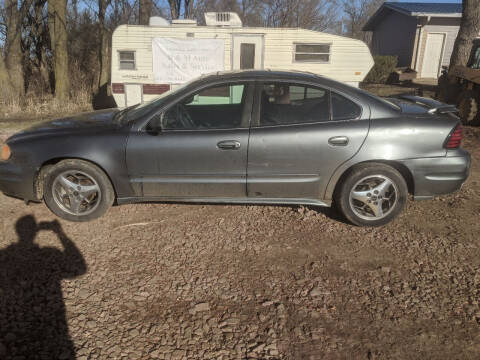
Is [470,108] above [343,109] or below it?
below

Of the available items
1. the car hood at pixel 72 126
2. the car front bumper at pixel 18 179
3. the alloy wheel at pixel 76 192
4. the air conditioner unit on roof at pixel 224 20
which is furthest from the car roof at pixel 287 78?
the air conditioner unit on roof at pixel 224 20

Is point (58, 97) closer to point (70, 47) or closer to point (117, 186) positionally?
point (70, 47)

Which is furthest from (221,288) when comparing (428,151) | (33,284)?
(428,151)

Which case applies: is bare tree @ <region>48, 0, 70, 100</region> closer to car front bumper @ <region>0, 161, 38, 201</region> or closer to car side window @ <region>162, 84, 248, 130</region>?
car front bumper @ <region>0, 161, 38, 201</region>

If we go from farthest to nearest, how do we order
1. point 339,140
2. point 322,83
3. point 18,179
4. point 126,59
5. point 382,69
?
point 382,69
point 126,59
point 18,179
point 322,83
point 339,140

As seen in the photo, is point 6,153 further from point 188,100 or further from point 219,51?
point 219,51

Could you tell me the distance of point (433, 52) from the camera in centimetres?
2067

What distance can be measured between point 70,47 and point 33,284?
17.1 meters

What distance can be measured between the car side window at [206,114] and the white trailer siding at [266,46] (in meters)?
5.62

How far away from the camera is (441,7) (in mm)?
21953

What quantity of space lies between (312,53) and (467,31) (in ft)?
17.3

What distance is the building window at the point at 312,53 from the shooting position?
9352 mm

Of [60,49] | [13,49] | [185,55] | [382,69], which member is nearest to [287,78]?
[185,55]

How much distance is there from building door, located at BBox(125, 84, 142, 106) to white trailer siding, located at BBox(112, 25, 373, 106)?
0.33 ft
